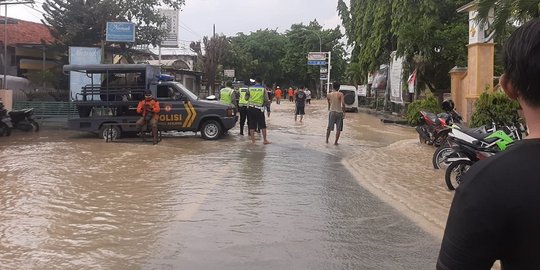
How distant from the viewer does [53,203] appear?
7.28m

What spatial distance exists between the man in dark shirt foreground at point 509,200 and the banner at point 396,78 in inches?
994

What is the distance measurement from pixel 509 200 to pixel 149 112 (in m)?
13.5

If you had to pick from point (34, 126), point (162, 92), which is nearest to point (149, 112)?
point (162, 92)

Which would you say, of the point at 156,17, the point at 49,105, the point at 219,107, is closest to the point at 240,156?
the point at 219,107

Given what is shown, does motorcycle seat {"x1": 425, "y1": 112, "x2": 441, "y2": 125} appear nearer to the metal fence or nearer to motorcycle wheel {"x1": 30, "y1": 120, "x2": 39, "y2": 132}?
motorcycle wheel {"x1": 30, "y1": 120, "x2": 39, "y2": 132}

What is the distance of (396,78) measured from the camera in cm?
2808

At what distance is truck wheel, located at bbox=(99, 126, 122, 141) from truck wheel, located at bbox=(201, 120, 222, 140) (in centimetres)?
241

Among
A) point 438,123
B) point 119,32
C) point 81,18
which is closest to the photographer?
point 438,123

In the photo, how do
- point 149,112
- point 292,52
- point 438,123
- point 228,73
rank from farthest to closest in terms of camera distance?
point 292,52 < point 228,73 < point 149,112 < point 438,123

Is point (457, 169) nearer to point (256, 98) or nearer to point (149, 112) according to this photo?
point (256, 98)

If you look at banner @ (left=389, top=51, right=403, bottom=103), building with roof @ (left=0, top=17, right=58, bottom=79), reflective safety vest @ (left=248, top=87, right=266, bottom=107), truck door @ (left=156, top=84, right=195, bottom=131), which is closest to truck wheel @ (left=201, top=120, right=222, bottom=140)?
truck door @ (left=156, top=84, right=195, bottom=131)

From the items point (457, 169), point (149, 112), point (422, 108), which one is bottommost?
point (457, 169)

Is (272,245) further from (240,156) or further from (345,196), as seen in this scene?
(240,156)

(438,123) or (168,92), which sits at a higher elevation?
(168,92)
